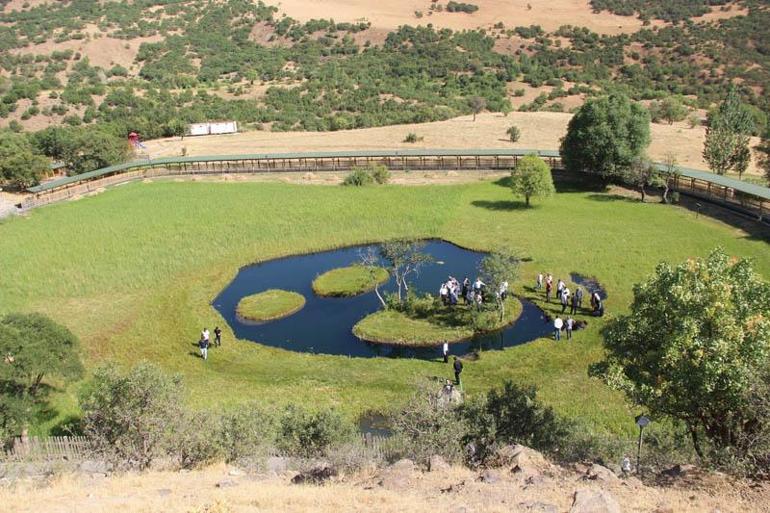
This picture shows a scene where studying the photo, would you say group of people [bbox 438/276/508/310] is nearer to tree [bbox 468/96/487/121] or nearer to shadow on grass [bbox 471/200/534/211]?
shadow on grass [bbox 471/200/534/211]

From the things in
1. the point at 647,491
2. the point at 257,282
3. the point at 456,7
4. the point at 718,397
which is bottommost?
the point at 257,282

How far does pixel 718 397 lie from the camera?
17.7 meters

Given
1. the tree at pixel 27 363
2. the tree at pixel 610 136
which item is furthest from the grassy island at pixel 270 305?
the tree at pixel 610 136

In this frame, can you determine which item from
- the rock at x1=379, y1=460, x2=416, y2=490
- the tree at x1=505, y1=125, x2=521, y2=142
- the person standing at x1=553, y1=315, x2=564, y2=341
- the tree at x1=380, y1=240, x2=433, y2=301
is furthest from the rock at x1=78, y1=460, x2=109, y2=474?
the tree at x1=505, y1=125, x2=521, y2=142

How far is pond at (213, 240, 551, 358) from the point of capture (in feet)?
111

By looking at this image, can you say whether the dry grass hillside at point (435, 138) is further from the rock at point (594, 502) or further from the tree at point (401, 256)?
the rock at point (594, 502)

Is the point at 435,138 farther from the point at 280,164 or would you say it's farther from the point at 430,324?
the point at 430,324

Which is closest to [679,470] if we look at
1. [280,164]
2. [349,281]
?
[349,281]

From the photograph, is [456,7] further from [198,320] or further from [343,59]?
[198,320]

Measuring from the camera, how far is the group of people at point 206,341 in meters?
33.1

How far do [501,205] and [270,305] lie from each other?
946 inches

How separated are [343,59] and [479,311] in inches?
3879

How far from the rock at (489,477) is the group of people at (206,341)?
1765 cm

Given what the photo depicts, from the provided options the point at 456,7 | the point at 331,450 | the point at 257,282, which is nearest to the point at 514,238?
the point at 257,282
